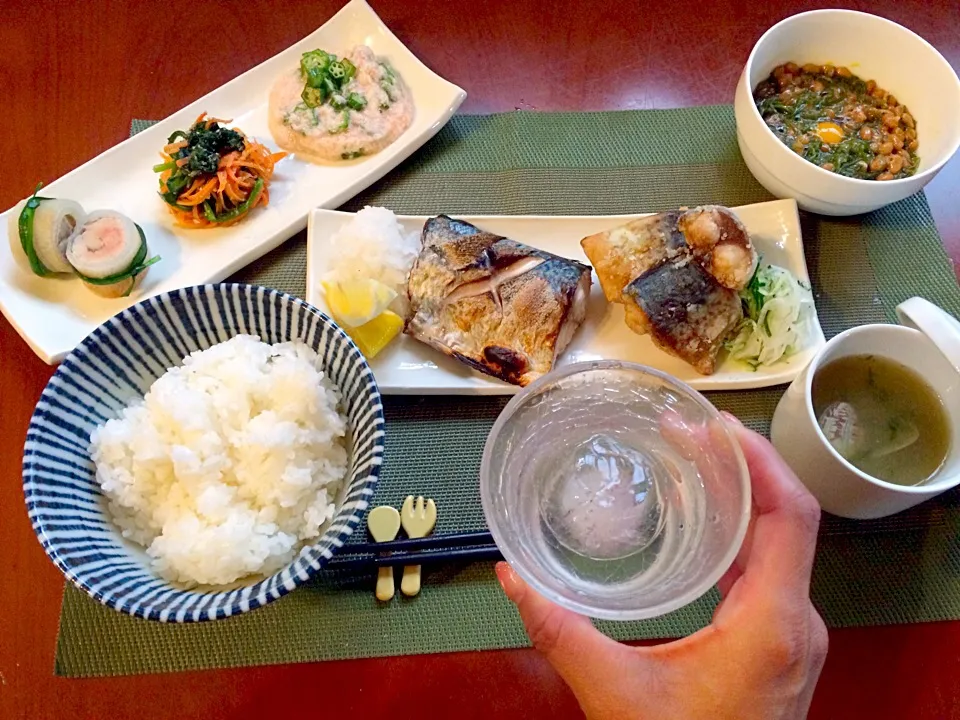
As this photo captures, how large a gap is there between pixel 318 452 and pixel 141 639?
59cm

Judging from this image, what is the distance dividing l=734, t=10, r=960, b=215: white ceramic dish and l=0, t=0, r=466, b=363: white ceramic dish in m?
0.85

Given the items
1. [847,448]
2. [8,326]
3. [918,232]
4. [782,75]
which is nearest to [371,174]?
[8,326]

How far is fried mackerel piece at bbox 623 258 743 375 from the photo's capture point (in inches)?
69.4

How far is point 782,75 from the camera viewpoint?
2.06 m

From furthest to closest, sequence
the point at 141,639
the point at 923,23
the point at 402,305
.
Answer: the point at 923,23 < the point at 402,305 < the point at 141,639

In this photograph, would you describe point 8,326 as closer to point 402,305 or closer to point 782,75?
point 402,305

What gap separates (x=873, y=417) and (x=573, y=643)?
918 millimetres

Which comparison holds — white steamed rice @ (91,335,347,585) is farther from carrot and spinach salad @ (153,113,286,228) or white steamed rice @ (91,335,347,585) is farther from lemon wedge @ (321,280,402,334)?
carrot and spinach salad @ (153,113,286,228)

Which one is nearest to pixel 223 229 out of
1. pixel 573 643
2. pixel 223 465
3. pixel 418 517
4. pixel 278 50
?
pixel 278 50

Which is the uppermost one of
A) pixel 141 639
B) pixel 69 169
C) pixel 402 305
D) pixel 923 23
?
pixel 69 169

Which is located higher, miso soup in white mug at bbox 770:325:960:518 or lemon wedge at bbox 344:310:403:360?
lemon wedge at bbox 344:310:403:360

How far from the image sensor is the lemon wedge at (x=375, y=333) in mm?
→ 1759

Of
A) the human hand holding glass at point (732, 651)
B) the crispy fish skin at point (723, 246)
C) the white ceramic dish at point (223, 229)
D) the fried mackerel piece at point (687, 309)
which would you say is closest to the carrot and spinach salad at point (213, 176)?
the white ceramic dish at point (223, 229)

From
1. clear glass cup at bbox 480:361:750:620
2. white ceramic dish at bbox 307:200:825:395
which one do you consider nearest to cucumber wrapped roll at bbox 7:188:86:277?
white ceramic dish at bbox 307:200:825:395
